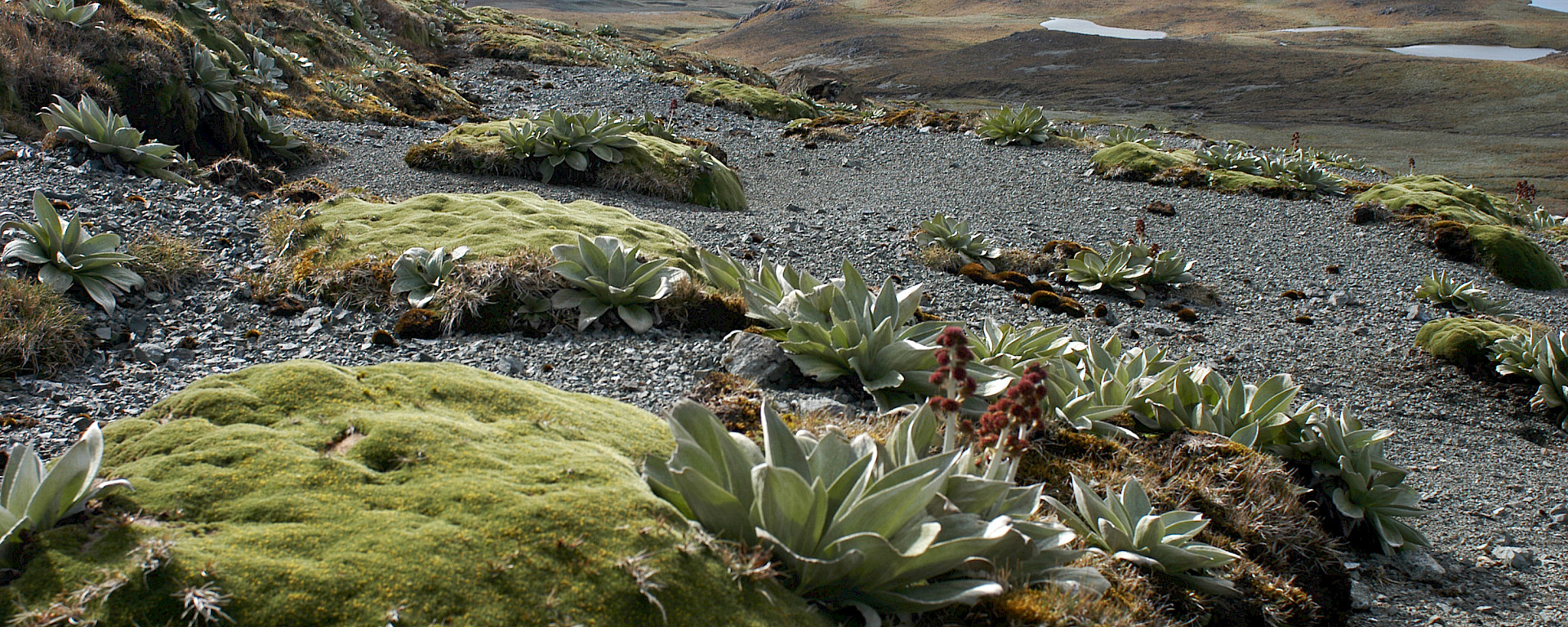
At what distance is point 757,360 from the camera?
495 centimetres

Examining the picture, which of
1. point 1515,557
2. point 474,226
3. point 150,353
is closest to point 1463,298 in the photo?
point 1515,557

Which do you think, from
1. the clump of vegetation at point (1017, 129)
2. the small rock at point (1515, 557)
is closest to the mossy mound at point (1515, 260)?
the clump of vegetation at point (1017, 129)

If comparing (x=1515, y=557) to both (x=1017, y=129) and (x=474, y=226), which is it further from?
(x=1017, y=129)

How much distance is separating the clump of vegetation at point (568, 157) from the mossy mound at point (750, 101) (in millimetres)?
8940

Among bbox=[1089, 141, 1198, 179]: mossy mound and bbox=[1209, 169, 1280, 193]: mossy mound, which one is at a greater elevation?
bbox=[1089, 141, 1198, 179]: mossy mound

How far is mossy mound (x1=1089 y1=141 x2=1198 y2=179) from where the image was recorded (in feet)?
51.4

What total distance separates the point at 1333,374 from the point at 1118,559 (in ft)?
21.0

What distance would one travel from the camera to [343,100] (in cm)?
1418

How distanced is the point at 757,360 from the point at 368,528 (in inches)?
108

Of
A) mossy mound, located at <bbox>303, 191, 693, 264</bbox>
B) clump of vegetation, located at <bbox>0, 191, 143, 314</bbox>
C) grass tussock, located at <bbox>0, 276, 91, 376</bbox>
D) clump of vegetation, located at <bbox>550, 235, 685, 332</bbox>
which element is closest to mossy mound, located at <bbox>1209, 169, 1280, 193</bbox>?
mossy mound, located at <bbox>303, 191, 693, 264</bbox>

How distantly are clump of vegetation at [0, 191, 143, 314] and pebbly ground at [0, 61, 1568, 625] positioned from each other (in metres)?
0.21

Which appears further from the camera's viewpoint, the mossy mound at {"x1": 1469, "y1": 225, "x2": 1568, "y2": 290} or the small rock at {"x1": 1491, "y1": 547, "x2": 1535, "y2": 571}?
the mossy mound at {"x1": 1469, "y1": 225, "x2": 1568, "y2": 290}

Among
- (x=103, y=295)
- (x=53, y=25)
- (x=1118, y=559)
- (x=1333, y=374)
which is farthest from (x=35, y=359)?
(x=1333, y=374)

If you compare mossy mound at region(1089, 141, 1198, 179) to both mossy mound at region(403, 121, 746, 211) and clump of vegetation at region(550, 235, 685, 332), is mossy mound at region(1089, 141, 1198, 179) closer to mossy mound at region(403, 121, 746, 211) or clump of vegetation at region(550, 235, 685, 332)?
mossy mound at region(403, 121, 746, 211)
